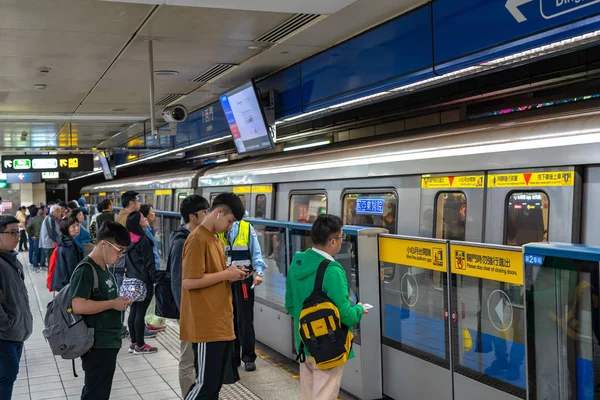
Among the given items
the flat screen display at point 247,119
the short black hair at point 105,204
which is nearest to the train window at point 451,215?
the flat screen display at point 247,119

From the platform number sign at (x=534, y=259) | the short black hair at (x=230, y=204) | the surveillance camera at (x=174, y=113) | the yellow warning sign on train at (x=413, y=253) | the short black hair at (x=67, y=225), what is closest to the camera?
the platform number sign at (x=534, y=259)

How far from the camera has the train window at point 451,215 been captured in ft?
16.2

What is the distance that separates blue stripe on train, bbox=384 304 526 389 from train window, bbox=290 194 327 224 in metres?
2.28

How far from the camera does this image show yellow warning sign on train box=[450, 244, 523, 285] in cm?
381

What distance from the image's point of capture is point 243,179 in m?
9.79

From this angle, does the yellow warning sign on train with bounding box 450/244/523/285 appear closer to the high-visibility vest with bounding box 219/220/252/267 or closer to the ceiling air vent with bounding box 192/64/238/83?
the high-visibility vest with bounding box 219/220/252/267

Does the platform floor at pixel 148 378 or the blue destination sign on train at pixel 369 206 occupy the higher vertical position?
the blue destination sign on train at pixel 369 206

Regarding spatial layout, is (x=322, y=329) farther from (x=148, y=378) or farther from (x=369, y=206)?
(x=148, y=378)

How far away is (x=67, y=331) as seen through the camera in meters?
3.70

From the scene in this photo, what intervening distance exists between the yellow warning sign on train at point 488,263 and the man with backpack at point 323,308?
0.93 metres

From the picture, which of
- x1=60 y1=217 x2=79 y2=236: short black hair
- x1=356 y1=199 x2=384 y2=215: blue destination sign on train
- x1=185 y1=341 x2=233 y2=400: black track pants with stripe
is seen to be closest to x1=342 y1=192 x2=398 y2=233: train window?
x1=356 y1=199 x2=384 y2=215: blue destination sign on train

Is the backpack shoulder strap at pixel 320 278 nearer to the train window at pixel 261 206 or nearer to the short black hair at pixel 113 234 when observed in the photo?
the short black hair at pixel 113 234

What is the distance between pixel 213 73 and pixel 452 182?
4.59m

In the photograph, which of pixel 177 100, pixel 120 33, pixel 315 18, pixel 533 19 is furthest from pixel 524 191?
pixel 177 100
